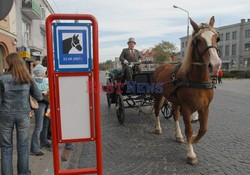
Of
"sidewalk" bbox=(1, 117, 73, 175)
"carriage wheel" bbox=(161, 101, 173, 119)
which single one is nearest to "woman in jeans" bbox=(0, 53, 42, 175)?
"sidewalk" bbox=(1, 117, 73, 175)

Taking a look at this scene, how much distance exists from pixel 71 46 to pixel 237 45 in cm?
8276

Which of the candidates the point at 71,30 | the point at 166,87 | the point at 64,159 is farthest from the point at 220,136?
the point at 71,30

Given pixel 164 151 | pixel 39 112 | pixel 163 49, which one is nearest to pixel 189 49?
pixel 164 151

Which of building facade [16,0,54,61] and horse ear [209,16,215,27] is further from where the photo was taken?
building facade [16,0,54,61]

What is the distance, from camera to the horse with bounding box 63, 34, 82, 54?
2.51m

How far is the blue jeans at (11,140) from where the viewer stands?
11.2 feet

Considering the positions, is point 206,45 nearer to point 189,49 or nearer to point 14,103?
point 189,49

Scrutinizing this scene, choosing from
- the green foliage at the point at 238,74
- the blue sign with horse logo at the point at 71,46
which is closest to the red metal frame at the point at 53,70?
the blue sign with horse logo at the point at 71,46

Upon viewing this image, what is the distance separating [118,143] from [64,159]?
1.42 meters

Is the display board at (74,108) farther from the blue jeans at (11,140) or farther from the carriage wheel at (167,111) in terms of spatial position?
the carriage wheel at (167,111)

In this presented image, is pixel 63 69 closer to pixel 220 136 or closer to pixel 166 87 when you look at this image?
pixel 166 87

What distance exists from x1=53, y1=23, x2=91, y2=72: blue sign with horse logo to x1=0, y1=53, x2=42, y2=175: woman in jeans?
116 centimetres

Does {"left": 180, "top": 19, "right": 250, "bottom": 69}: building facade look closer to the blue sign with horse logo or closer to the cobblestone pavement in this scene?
the cobblestone pavement

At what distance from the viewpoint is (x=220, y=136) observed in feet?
19.5
